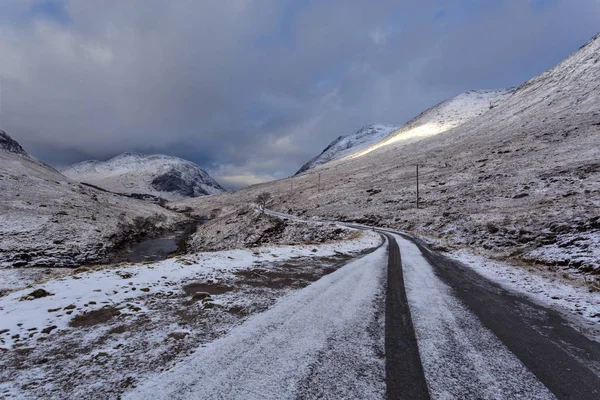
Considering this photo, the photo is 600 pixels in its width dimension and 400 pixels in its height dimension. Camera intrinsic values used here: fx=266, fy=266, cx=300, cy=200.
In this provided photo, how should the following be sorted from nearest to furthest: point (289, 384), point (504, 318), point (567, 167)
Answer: point (289, 384)
point (504, 318)
point (567, 167)

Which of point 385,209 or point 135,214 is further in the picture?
point 135,214

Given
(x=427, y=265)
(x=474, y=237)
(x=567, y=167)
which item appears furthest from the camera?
(x=567, y=167)

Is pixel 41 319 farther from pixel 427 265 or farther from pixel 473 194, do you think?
pixel 473 194

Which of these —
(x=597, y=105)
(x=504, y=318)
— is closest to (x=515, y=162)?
(x=597, y=105)

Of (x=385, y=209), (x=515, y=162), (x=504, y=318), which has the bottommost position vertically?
(x=504, y=318)

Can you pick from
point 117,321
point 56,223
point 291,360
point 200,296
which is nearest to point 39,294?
point 117,321

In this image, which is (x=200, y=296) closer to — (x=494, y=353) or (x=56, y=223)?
(x=494, y=353)

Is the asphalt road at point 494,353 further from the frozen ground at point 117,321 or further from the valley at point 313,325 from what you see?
the frozen ground at point 117,321

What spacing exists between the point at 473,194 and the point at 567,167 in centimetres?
1415

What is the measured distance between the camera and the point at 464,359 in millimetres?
4199

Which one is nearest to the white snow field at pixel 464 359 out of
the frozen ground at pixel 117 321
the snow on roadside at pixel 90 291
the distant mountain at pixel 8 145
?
the frozen ground at pixel 117 321

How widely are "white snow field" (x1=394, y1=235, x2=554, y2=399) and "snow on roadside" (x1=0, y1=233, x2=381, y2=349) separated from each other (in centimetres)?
631

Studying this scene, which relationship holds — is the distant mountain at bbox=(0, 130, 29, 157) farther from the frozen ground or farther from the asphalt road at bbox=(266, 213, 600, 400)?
the asphalt road at bbox=(266, 213, 600, 400)

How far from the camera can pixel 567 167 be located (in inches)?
1661
